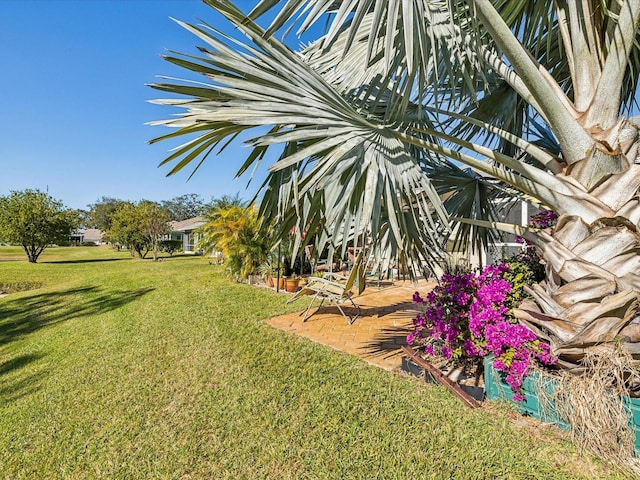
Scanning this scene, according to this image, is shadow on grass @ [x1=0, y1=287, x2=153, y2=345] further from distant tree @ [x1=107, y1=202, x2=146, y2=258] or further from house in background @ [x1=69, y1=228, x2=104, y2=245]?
house in background @ [x1=69, y1=228, x2=104, y2=245]

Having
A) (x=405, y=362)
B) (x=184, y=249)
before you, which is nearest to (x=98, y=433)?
(x=405, y=362)

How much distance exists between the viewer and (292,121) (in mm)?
2387

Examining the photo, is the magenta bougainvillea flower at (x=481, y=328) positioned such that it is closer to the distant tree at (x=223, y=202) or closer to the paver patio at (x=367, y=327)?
the paver patio at (x=367, y=327)

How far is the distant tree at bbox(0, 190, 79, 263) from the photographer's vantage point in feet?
80.4

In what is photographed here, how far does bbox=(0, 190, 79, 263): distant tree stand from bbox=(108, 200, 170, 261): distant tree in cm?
398

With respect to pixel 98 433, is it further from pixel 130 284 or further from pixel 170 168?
pixel 130 284

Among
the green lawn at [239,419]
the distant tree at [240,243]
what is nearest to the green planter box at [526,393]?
the green lawn at [239,419]

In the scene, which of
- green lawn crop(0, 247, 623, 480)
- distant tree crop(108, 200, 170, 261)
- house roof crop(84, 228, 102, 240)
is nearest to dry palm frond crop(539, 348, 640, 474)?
green lawn crop(0, 247, 623, 480)

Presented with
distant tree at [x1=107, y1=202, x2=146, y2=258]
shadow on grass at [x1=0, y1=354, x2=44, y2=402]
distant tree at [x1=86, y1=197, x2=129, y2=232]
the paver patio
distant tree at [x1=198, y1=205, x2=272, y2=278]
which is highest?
distant tree at [x1=86, y1=197, x2=129, y2=232]

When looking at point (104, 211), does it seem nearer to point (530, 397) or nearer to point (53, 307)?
point (53, 307)

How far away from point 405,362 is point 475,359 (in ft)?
2.88

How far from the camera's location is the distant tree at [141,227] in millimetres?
25828

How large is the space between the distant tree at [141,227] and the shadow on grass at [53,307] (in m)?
14.0

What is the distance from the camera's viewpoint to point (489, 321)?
332cm
